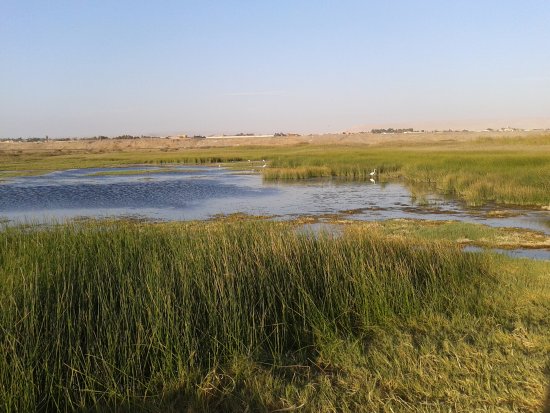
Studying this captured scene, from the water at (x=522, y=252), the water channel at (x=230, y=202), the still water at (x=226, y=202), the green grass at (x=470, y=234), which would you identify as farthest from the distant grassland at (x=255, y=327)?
the water channel at (x=230, y=202)

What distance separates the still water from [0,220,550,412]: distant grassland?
8637 mm

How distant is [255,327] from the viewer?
534 cm

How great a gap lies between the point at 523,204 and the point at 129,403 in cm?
1806

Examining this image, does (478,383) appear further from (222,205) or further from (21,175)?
(21,175)

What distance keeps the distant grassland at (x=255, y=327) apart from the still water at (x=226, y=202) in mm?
8637

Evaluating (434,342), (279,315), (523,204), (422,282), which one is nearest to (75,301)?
(279,315)

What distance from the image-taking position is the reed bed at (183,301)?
4348mm

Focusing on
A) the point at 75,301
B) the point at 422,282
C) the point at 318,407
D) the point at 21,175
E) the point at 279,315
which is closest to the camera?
the point at 318,407

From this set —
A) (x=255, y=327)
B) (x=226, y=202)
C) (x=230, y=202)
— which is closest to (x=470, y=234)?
(x=255, y=327)

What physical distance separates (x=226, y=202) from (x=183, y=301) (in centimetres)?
1734

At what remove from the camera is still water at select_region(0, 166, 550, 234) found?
17.6 metres

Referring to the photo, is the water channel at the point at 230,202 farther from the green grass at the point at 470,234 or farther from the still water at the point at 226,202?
the green grass at the point at 470,234

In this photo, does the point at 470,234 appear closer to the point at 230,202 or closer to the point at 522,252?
the point at 522,252

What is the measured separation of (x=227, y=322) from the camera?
512cm
